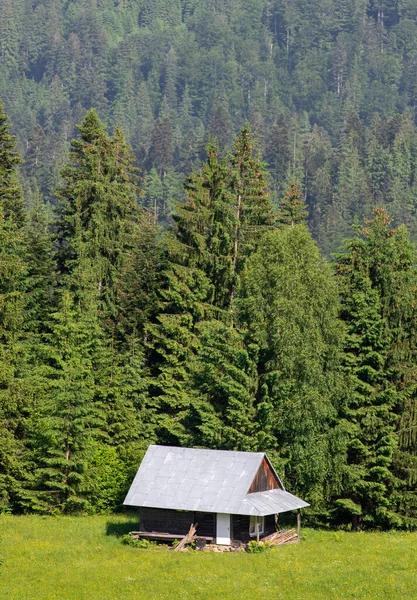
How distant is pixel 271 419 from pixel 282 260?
26.7 feet

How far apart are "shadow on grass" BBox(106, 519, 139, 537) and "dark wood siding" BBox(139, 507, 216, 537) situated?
72.8 inches

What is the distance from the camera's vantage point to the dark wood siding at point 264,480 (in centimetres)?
4584

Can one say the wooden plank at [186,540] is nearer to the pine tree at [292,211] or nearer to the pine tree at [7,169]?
the pine tree at [7,169]

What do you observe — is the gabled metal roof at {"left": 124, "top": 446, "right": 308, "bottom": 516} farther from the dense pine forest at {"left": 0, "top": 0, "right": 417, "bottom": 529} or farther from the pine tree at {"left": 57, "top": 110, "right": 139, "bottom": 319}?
the pine tree at {"left": 57, "top": 110, "right": 139, "bottom": 319}

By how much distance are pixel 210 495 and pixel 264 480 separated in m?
2.80

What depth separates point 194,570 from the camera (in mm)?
40500

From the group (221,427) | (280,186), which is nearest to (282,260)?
(221,427)

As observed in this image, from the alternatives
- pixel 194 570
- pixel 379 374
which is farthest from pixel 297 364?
pixel 194 570

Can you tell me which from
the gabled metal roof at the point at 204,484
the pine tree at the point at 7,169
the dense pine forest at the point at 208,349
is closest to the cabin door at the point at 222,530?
the gabled metal roof at the point at 204,484

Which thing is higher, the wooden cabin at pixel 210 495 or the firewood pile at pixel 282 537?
the wooden cabin at pixel 210 495

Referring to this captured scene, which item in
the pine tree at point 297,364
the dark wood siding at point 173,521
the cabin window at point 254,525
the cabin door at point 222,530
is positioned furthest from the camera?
the pine tree at point 297,364

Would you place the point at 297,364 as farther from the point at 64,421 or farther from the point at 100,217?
the point at 100,217

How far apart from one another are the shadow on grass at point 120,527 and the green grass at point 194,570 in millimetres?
181

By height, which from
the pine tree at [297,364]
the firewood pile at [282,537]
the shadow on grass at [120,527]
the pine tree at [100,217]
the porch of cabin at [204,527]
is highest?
the pine tree at [100,217]
